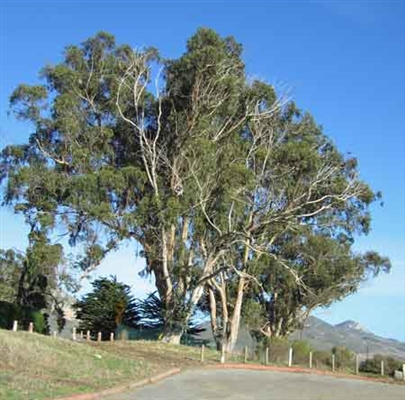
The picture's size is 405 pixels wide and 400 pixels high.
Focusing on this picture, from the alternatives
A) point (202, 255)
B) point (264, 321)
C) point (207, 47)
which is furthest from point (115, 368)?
point (264, 321)

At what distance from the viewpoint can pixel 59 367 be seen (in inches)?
678

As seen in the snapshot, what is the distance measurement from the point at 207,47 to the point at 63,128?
27.4 ft

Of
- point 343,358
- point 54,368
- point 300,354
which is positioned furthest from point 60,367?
point 343,358

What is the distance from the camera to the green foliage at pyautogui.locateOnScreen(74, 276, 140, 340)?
37.6 meters

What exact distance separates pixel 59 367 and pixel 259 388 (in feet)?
17.2

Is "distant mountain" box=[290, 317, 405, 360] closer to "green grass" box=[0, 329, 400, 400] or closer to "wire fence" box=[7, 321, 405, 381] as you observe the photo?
"wire fence" box=[7, 321, 405, 381]

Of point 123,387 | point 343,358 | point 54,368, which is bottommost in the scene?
point 123,387

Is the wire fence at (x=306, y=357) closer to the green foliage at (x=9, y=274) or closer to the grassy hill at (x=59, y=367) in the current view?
the grassy hill at (x=59, y=367)

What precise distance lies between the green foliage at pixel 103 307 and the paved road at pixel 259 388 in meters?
→ 16.7

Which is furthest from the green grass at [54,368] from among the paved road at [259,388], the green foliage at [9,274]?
the green foliage at [9,274]

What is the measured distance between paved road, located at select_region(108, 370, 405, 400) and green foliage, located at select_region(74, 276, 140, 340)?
16705 mm

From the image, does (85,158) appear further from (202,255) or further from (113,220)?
(202,255)

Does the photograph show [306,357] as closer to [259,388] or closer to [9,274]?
[259,388]

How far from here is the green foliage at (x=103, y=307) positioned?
37594 millimetres
